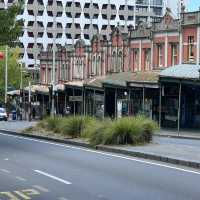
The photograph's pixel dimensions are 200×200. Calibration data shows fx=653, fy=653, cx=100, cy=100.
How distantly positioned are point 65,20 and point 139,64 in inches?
3318

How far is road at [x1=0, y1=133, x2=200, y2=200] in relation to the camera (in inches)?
507

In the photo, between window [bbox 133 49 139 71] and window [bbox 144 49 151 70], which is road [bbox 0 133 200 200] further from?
window [bbox 133 49 139 71]

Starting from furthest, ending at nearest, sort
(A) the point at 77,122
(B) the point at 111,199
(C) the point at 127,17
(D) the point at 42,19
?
(C) the point at 127,17
(D) the point at 42,19
(A) the point at 77,122
(B) the point at 111,199

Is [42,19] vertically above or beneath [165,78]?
above

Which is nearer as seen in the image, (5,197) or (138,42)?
(5,197)

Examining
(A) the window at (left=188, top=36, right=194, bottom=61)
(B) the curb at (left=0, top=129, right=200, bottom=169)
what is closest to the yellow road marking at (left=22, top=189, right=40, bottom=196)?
(B) the curb at (left=0, top=129, right=200, bottom=169)

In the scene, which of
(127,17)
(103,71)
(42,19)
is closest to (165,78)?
(103,71)

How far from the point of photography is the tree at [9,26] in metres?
27.6

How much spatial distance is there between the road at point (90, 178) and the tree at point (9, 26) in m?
6.74

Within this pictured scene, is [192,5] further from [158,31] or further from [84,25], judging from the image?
[84,25]

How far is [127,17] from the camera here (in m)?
144

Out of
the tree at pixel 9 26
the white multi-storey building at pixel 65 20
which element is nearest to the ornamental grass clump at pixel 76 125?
the tree at pixel 9 26

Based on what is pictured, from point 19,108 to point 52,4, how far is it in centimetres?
6400

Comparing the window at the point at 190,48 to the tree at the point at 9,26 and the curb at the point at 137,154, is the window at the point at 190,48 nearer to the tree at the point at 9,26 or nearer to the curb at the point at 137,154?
the curb at the point at 137,154
